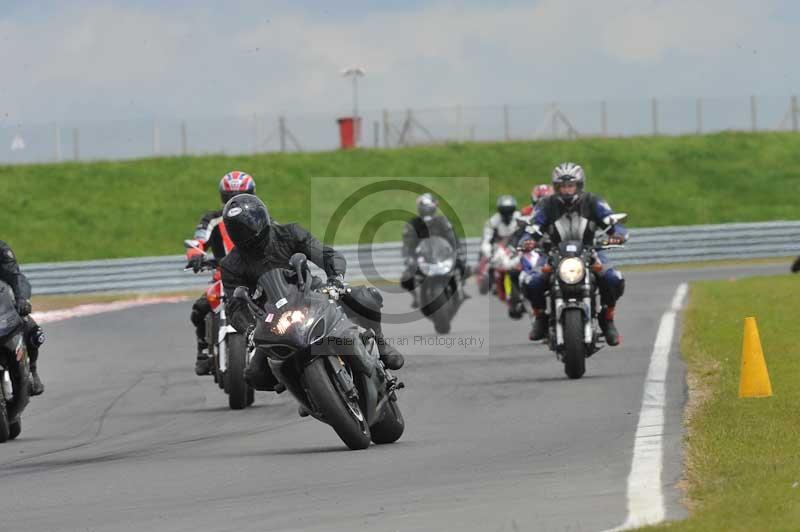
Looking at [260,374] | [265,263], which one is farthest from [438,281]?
[260,374]

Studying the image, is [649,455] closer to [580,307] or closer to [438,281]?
[580,307]

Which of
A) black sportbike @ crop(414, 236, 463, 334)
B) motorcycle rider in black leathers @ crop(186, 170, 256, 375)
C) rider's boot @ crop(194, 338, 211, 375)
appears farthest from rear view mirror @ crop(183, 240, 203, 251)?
black sportbike @ crop(414, 236, 463, 334)

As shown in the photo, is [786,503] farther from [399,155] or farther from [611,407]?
[399,155]

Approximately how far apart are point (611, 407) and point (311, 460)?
2875 millimetres

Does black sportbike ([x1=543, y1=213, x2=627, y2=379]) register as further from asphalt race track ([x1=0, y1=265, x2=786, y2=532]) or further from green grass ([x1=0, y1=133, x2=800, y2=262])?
green grass ([x1=0, y1=133, x2=800, y2=262])

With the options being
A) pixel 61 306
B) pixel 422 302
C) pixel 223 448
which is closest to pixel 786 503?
pixel 223 448

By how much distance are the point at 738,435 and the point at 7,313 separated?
16.5ft

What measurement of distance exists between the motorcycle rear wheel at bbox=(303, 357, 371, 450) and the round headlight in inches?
189

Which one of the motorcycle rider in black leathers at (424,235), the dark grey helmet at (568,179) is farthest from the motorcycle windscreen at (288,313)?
the motorcycle rider in black leathers at (424,235)

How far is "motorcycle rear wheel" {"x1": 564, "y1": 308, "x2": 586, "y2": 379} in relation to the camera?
46.1 ft

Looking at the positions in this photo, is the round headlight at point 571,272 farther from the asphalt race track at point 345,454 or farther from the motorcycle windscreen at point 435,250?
the motorcycle windscreen at point 435,250

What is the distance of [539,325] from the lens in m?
15.1

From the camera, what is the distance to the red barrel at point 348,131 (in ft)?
191

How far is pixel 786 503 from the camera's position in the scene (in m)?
7.13
